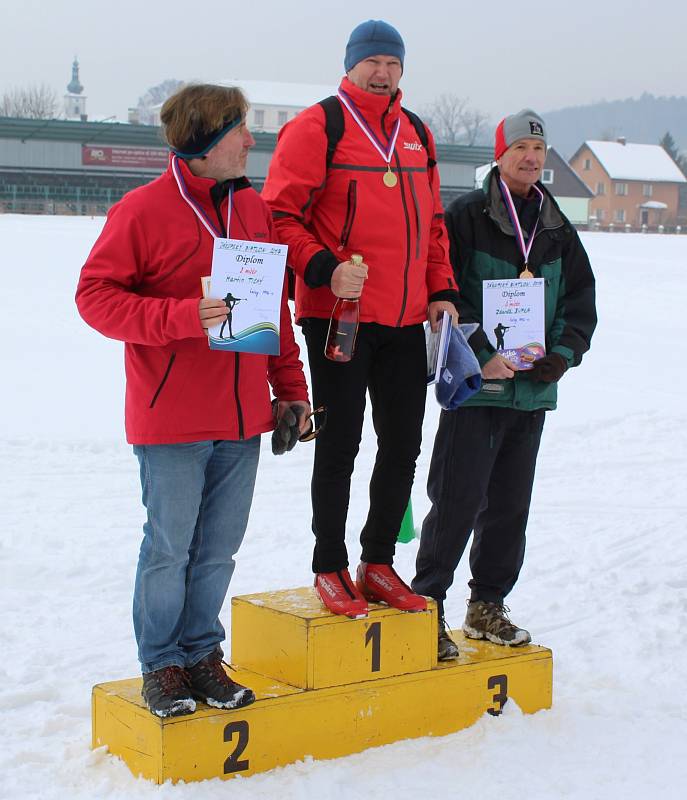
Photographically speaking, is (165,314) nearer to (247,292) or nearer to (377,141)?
(247,292)

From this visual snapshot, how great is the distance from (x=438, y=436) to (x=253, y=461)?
3.23ft

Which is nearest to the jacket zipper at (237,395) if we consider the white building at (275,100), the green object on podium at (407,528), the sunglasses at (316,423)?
the sunglasses at (316,423)

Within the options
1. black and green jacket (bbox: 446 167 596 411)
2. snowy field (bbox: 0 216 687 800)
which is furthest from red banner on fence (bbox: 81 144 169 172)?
black and green jacket (bbox: 446 167 596 411)

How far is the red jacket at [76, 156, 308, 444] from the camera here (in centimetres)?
301

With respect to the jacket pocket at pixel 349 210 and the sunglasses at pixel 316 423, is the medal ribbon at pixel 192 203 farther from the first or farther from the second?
the sunglasses at pixel 316 423

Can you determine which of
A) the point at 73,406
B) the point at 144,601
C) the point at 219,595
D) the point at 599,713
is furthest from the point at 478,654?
the point at 73,406

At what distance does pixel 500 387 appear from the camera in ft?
13.1

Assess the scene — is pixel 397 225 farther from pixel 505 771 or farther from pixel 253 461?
pixel 505 771

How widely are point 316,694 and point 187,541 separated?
0.69 meters

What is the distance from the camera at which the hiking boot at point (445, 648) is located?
3.90 meters

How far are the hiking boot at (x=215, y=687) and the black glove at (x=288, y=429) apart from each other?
692 millimetres

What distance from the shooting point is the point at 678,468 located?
745 centimetres

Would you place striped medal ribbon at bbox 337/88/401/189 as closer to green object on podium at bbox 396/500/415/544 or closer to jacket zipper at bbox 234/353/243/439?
jacket zipper at bbox 234/353/243/439

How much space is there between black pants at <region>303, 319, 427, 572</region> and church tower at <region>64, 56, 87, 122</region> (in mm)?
112071
